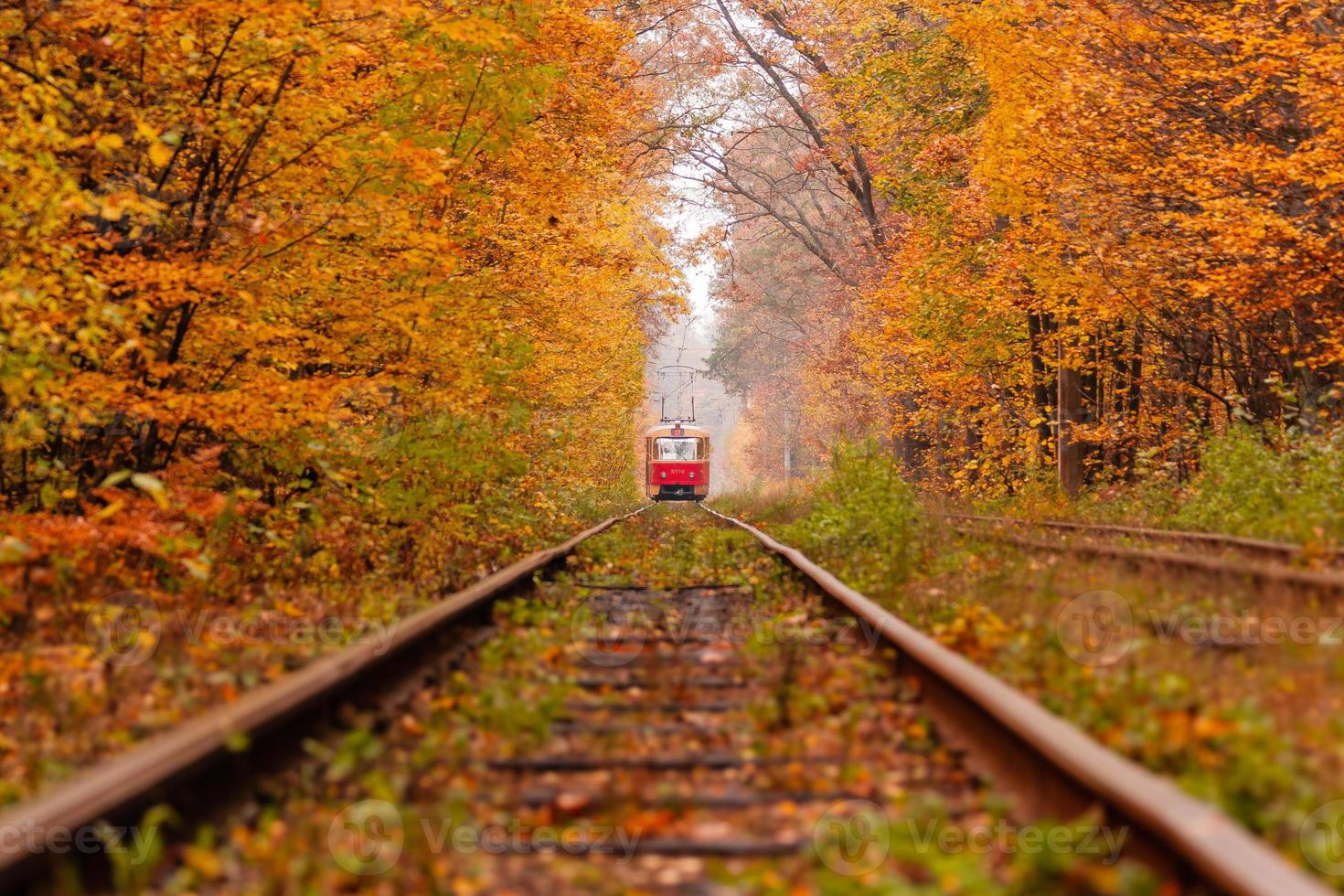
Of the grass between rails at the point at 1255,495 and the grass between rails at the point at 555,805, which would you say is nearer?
the grass between rails at the point at 555,805

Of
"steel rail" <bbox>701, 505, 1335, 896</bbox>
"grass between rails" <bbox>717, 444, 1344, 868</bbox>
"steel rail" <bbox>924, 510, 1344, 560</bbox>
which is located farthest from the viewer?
"steel rail" <bbox>924, 510, 1344, 560</bbox>

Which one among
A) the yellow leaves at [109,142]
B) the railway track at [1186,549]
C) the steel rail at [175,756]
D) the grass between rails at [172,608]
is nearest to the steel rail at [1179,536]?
the railway track at [1186,549]

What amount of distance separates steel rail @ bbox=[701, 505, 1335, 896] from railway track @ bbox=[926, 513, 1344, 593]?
3111mm

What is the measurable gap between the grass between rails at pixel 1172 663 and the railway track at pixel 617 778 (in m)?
0.40

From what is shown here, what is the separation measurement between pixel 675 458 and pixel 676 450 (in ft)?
0.98

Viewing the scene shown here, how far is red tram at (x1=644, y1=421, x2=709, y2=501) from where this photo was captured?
40.9 m

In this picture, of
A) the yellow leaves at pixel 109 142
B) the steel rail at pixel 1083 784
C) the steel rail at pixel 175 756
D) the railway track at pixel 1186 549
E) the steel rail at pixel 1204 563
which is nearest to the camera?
the steel rail at pixel 1083 784

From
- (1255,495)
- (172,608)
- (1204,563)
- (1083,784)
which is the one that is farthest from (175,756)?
(1255,495)

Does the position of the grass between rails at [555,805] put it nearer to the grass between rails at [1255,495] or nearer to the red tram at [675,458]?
the grass between rails at [1255,495]

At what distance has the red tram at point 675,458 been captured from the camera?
4094cm

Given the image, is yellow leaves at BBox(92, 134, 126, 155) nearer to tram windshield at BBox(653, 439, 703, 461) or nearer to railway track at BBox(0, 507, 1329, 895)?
railway track at BBox(0, 507, 1329, 895)

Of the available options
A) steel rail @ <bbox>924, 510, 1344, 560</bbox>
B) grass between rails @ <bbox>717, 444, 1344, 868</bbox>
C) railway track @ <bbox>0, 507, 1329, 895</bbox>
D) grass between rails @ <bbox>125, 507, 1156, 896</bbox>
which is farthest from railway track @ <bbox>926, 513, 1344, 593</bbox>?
grass between rails @ <bbox>125, 507, 1156, 896</bbox>

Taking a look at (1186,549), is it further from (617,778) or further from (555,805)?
(555,805)

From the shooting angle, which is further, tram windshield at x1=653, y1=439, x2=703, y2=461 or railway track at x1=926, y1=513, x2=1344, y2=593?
tram windshield at x1=653, y1=439, x2=703, y2=461
